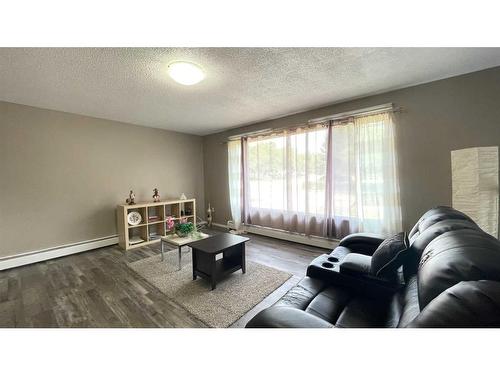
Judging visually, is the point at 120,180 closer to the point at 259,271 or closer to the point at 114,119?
the point at 114,119

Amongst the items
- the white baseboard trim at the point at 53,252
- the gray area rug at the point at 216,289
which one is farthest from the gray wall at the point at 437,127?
the white baseboard trim at the point at 53,252

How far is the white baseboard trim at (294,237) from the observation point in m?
3.00

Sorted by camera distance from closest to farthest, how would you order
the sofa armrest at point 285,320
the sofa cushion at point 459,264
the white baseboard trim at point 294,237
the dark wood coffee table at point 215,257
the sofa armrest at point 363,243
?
the sofa cushion at point 459,264 → the sofa armrest at point 285,320 → the sofa armrest at point 363,243 → the dark wood coffee table at point 215,257 → the white baseboard trim at point 294,237

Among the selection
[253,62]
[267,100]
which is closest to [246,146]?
[267,100]

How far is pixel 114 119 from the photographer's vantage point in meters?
3.33

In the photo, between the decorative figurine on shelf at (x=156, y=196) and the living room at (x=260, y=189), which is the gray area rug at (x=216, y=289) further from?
the decorative figurine on shelf at (x=156, y=196)

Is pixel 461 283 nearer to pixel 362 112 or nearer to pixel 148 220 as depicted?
pixel 362 112

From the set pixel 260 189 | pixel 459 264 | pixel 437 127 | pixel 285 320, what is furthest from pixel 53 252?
pixel 437 127

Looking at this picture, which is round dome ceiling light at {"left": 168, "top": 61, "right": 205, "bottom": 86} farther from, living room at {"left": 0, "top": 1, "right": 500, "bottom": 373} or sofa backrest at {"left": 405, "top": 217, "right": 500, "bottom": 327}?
sofa backrest at {"left": 405, "top": 217, "right": 500, "bottom": 327}

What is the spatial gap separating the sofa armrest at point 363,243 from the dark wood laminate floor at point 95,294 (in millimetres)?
698

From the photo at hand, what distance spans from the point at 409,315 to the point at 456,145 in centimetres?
227

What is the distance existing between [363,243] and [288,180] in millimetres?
1682

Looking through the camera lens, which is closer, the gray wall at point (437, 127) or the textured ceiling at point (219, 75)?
the textured ceiling at point (219, 75)

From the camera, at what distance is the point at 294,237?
3.35 m
